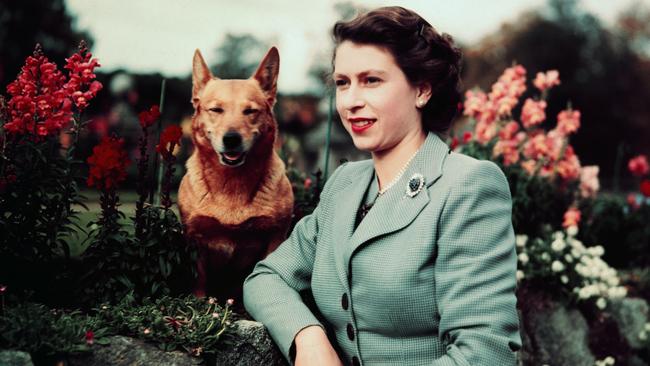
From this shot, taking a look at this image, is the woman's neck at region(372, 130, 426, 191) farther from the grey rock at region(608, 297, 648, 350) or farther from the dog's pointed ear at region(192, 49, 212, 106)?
the grey rock at region(608, 297, 648, 350)

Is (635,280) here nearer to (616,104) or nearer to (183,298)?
(183,298)

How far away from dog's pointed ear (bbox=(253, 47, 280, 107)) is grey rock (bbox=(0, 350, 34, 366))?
5.13 feet

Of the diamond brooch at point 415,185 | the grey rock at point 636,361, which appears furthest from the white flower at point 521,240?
the diamond brooch at point 415,185

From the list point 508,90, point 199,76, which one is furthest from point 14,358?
point 508,90

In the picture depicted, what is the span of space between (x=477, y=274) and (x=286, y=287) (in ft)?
2.99

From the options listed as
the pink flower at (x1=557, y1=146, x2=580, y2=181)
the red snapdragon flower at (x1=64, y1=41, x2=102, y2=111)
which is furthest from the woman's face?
the pink flower at (x1=557, y1=146, x2=580, y2=181)

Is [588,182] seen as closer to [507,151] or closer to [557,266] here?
[507,151]

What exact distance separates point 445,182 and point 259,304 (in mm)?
981

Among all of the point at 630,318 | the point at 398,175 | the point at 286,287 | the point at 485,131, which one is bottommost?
the point at 630,318

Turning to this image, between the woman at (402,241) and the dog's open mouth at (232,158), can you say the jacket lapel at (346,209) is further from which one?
the dog's open mouth at (232,158)

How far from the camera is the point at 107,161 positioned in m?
3.10

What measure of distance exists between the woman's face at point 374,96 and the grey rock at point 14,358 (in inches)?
57.3

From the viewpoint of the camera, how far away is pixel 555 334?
582 centimetres

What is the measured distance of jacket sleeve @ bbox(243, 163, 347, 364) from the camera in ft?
9.27
